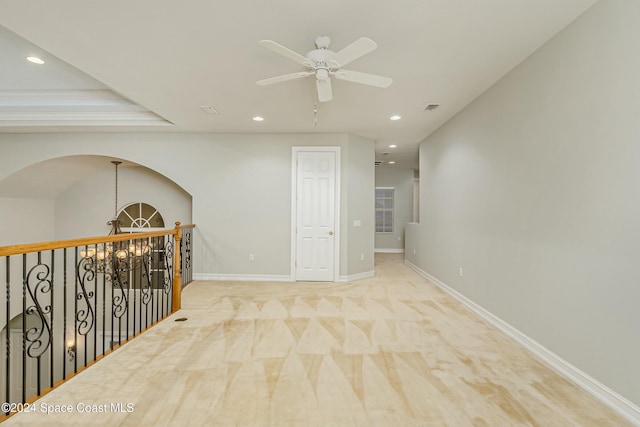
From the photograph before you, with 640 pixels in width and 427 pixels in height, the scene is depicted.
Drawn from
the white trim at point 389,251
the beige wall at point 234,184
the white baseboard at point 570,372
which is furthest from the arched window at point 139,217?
the white baseboard at point 570,372

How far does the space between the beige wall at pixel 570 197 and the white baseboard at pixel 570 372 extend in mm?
58

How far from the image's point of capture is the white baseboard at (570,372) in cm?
186

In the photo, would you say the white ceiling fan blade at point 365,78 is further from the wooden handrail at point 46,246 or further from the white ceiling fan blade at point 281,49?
the wooden handrail at point 46,246

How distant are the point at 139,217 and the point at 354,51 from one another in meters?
6.35

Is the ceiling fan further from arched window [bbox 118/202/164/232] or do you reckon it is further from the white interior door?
arched window [bbox 118/202/164/232]

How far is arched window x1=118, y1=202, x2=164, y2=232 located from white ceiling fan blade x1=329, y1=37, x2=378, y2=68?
18.9 ft

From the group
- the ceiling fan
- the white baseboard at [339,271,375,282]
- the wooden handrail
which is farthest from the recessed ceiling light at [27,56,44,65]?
the white baseboard at [339,271,375,282]

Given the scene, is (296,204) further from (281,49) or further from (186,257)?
(281,49)

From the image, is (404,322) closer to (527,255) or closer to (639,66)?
(527,255)

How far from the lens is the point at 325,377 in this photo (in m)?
2.31

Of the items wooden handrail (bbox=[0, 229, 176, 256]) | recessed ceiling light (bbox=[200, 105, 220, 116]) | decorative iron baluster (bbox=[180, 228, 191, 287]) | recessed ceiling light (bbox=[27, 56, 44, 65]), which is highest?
recessed ceiling light (bbox=[27, 56, 44, 65])

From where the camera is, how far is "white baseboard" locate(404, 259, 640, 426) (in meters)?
1.86

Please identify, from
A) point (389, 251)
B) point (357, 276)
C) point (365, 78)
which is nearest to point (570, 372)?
point (365, 78)

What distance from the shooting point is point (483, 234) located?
3.62 metres
